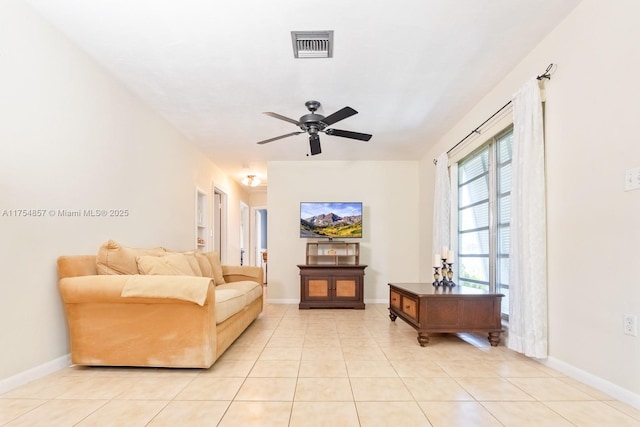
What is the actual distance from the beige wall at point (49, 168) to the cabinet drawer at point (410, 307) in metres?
2.81

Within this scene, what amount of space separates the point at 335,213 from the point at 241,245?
352cm

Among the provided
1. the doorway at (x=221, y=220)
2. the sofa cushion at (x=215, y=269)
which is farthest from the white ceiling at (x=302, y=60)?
the doorway at (x=221, y=220)

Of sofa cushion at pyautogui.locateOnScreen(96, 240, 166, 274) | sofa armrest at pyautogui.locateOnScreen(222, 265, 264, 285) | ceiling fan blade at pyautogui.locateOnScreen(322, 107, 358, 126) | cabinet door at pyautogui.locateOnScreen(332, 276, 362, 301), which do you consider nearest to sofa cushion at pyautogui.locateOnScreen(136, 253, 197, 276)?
sofa cushion at pyautogui.locateOnScreen(96, 240, 166, 274)

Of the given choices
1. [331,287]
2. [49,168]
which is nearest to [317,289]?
[331,287]

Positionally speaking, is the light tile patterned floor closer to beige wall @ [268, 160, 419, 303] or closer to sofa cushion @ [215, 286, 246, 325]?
sofa cushion @ [215, 286, 246, 325]

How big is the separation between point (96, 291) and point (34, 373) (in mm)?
615

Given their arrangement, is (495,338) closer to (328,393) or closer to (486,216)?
(486,216)

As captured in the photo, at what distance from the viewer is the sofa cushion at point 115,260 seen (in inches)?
105

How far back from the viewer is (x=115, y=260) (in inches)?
107

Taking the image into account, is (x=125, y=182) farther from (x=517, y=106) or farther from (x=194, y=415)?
(x=517, y=106)

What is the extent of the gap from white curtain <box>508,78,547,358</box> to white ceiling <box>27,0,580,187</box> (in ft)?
1.88

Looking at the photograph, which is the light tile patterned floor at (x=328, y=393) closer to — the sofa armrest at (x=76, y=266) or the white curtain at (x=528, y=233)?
the white curtain at (x=528, y=233)

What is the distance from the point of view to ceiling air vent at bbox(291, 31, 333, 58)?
254 cm

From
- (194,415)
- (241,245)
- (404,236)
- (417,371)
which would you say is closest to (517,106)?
(417,371)
